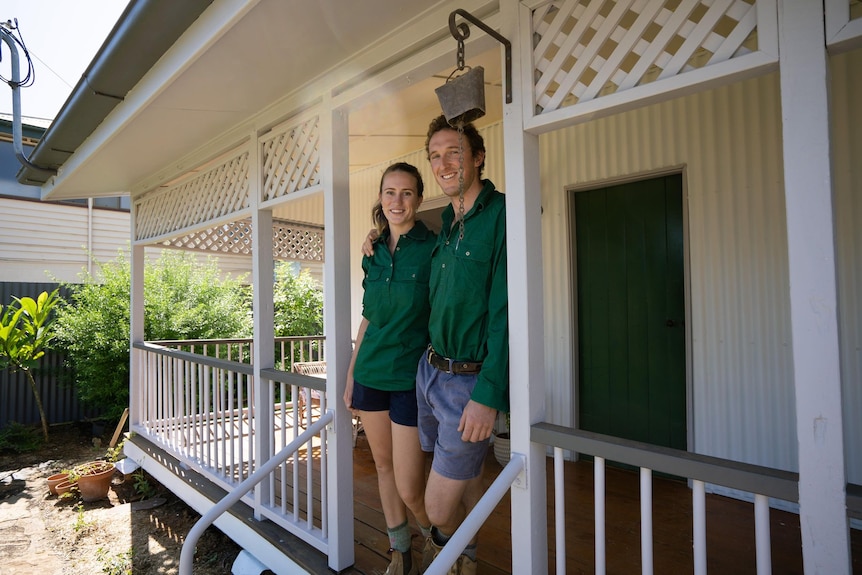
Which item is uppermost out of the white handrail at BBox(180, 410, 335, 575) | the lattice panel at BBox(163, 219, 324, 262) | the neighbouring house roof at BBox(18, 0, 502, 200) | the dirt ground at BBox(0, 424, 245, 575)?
the neighbouring house roof at BBox(18, 0, 502, 200)

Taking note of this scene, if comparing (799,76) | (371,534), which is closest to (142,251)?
(371,534)

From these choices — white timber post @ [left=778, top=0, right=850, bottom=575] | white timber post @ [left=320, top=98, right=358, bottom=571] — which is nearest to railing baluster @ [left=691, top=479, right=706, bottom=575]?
white timber post @ [left=778, top=0, right=850, bottom=575]

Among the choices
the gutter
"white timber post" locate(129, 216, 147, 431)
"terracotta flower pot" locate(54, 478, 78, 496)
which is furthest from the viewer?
"white timber post" locate(129, 216, 147, 431)

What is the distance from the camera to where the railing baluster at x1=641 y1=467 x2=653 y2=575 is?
142cm

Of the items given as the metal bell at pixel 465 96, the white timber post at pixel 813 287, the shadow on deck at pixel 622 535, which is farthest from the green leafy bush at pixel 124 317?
the white timber post at pixel 813 287

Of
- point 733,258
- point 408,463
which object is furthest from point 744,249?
point 408,463

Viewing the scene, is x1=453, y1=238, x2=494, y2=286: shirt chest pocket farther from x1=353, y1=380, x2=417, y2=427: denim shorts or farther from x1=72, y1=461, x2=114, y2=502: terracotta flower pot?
x1=72, y1=461, x2=114, y2=502: terracotta flower pot

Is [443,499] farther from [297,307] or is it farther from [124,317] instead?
[297,307]

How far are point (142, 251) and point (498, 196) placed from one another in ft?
15.3

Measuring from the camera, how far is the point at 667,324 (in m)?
3.29

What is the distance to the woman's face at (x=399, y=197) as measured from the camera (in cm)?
211

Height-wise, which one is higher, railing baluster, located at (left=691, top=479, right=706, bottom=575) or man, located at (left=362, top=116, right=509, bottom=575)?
man, located at (left=362, top=116, right=509, bottom=575)

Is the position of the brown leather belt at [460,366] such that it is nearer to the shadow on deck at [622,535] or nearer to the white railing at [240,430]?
the white railing at [240,430]

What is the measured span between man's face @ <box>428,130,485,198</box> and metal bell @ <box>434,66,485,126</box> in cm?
11
